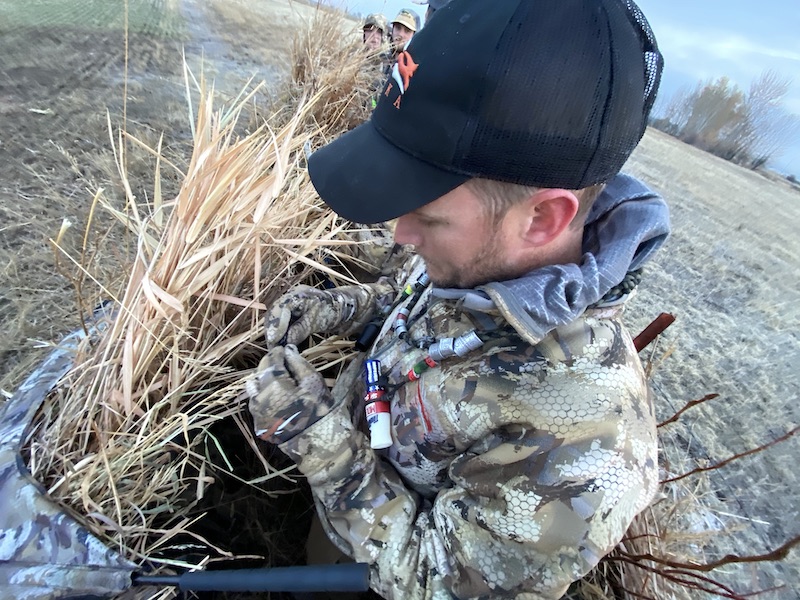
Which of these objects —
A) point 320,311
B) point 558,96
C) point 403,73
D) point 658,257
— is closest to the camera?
point 558,96

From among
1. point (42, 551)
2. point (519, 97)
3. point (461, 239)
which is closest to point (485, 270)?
point (461, 239)

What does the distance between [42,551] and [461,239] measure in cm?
97

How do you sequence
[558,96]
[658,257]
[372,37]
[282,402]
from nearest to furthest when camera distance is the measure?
[558,96]
[282,402]
[658,257]
[372,37]

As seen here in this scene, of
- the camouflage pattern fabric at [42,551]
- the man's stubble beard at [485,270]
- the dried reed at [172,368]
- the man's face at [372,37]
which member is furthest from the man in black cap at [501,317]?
the man's face at [372,37]

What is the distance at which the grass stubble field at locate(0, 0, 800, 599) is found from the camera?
1773 mm

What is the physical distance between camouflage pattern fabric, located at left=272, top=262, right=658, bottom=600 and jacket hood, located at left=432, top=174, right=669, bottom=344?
6 cm

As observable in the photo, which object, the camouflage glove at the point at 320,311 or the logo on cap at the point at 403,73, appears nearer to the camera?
the logo on cap at the point at 403,73

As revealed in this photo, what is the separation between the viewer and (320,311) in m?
1.30

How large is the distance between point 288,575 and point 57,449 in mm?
567

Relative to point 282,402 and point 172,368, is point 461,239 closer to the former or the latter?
point 282,402

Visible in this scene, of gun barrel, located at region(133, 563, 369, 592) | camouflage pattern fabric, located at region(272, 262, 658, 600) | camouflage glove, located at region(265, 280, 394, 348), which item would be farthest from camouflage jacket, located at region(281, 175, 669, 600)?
camouflage glove, located at region(265, 280, 394, 348)

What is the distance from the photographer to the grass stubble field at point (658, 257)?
1.77 meters

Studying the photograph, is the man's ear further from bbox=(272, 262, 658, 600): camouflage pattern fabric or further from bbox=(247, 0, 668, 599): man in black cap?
bbox=(272, 262, 658, 600): camouflage pattern fabric

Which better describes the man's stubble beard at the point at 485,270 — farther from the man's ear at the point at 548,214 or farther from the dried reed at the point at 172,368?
the dried reed at the point at 172,368
